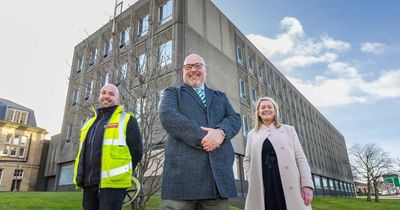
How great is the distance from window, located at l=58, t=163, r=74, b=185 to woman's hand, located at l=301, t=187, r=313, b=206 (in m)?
22.3

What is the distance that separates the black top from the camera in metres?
3.41

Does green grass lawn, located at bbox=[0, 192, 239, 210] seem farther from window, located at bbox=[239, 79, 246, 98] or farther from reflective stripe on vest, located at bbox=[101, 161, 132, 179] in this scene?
window, located at bbox=[239, 79, 246, 98]

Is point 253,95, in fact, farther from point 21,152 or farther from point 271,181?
point 21,152

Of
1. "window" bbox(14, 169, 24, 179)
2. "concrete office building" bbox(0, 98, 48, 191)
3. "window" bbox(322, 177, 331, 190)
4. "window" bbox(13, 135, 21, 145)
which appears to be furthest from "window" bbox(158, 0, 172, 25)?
"window" bbox(322, 177, 331, 190)

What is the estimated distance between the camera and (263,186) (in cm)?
352

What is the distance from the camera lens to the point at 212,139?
7.30 feet

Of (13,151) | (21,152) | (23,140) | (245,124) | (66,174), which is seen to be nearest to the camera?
(245,124)

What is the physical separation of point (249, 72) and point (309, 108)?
2593 cm

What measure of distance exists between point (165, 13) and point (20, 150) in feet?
101

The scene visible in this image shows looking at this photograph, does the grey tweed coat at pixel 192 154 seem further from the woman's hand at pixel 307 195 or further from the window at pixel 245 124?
the window at pixel 245 124

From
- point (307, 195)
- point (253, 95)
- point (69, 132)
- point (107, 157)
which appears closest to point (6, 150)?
point (69, 132)

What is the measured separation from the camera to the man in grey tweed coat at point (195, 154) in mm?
2143

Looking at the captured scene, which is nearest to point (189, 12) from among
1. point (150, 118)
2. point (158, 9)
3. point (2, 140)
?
point (158, 9)

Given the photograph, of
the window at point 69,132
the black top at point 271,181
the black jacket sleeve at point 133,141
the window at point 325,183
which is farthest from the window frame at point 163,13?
the window at point 325,183
